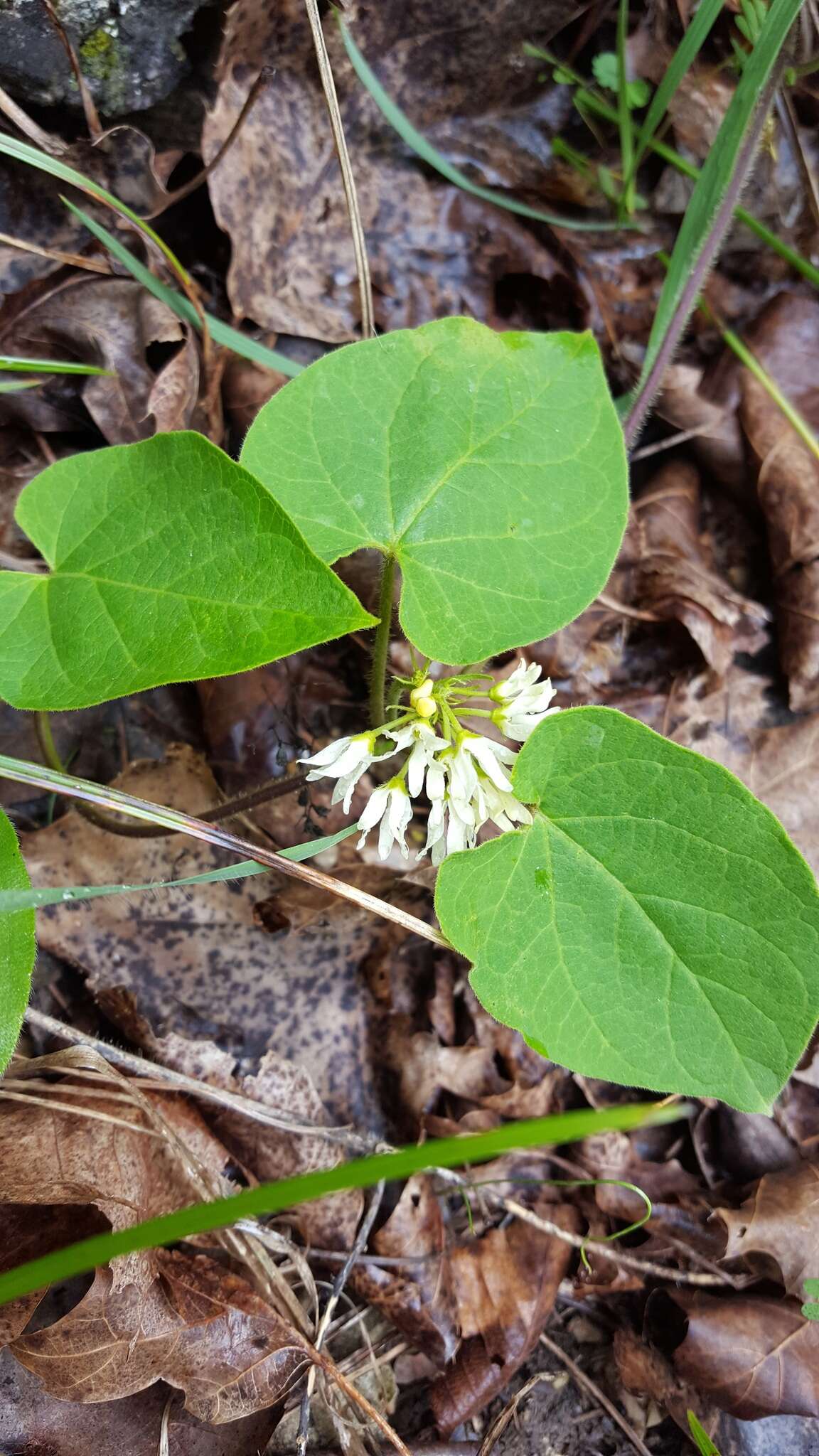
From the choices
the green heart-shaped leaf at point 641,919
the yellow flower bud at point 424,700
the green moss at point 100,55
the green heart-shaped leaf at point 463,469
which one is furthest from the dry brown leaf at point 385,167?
the green heart-shaped leaf at point 641,919

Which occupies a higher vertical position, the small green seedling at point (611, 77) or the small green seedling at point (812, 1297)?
the small green seedling at point (611, 77)

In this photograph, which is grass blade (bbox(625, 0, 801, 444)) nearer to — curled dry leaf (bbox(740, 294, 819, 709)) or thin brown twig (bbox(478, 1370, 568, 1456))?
curled dry leaf (bbox(740, 294, 819, 709))

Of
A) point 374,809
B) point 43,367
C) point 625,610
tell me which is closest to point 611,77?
point 625,610

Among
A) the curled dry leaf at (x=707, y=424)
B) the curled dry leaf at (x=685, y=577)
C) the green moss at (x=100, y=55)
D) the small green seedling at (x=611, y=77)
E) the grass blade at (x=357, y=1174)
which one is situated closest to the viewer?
the grass blade at (x=357, y=1174)

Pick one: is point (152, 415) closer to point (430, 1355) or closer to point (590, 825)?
point (590, 825)

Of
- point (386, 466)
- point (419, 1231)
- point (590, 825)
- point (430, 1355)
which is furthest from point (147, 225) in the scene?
point (430, 1355)

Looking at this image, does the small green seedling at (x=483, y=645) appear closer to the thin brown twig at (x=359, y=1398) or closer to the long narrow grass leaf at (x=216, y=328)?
the long narrow grass leaf at (x=216, y=328)

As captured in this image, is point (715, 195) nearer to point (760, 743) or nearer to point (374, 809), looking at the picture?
point (760, 743)
